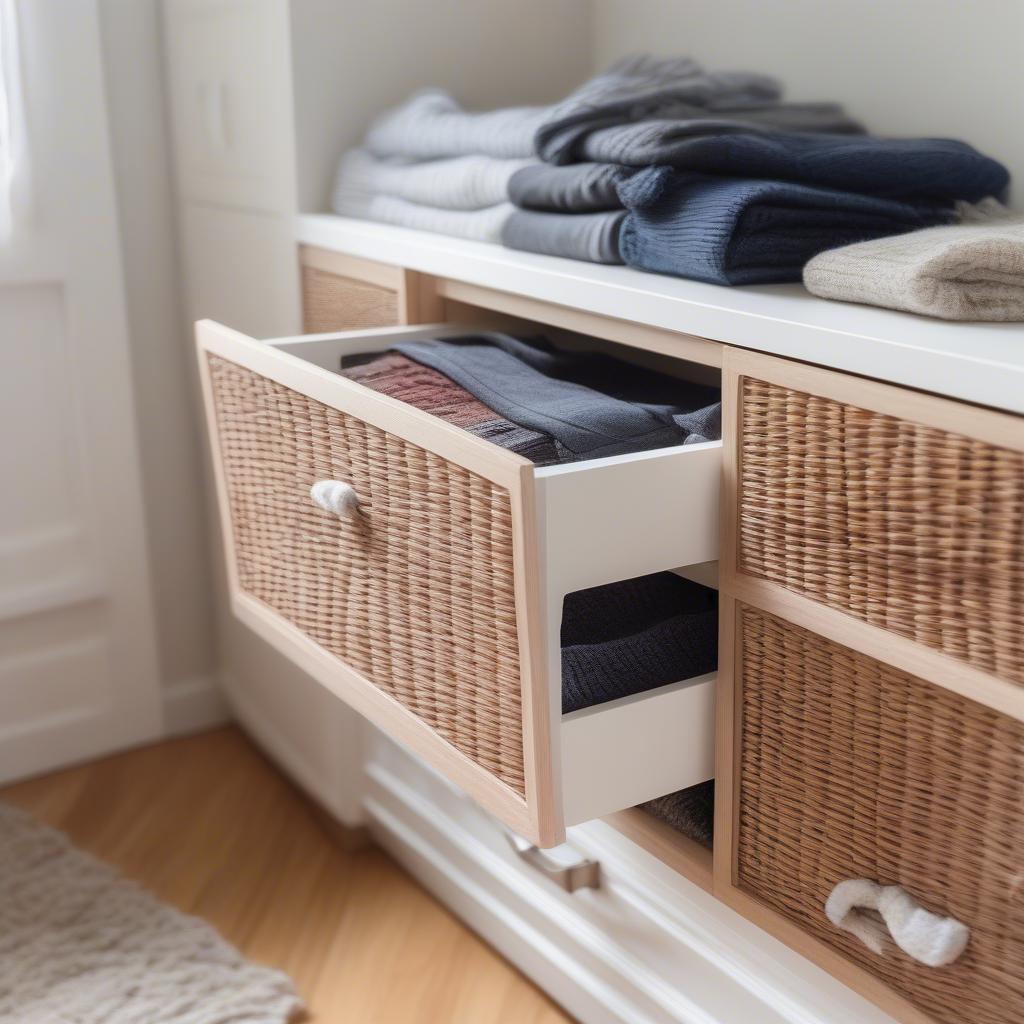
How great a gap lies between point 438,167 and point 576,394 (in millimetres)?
409

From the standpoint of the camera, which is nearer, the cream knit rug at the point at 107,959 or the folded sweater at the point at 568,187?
the folded sweater at the point at 568,187

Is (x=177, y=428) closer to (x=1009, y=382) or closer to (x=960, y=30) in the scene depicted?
(x=960, y=30)

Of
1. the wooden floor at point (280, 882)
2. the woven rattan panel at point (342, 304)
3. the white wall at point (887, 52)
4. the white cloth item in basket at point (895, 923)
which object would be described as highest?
the white wall at point (887, 52)

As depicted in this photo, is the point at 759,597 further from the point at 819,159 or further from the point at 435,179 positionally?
the point at 435,179

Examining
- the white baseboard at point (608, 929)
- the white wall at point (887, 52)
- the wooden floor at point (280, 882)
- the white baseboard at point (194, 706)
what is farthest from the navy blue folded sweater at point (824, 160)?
the white baseboard at point (194, 706)

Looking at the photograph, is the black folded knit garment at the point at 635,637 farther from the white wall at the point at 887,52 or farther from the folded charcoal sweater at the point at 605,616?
the white wall at the point at 887,52

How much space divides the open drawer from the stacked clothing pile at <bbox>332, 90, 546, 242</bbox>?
29 centimetres

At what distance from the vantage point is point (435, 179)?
1181 millimetres

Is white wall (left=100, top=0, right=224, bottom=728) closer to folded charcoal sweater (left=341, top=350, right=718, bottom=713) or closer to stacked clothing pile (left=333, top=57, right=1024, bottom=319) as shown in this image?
stacked clothing pile (left=333, top=57, right=1024, bottom=319)

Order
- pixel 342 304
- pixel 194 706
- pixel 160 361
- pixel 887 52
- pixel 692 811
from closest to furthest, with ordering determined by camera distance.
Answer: pixel 692 811, pixel 887 52, pixel 342 304, pixel 160 361, pixel 194 706

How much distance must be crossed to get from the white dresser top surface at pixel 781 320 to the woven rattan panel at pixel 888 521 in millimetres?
28

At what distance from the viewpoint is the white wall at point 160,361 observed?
1565 millimetres

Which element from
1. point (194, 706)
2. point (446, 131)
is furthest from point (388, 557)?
point (194, 706)

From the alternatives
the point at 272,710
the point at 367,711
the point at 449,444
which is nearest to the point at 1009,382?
the point at 449,444
